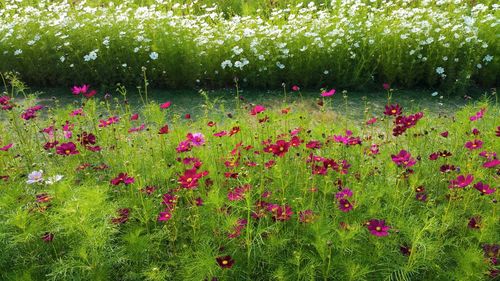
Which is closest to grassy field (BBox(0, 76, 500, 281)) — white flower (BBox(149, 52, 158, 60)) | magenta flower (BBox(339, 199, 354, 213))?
magenta flower (BBox(339, 199, 354, 213))

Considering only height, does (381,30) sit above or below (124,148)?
above

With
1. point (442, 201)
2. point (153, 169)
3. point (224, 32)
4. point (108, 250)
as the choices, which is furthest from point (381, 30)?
point (108, 250)

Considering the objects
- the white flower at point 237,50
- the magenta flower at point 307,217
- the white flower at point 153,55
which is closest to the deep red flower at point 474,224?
the magenta flower at point 307,217

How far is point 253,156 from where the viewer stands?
317 centimetres

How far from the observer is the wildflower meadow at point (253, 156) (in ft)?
7.27

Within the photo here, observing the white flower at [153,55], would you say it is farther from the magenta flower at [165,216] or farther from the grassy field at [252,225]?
the magenta flower at [165,216]

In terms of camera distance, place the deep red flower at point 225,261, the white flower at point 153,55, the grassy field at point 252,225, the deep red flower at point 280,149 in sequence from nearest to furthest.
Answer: the deep red flower at point 225,261
the grassy field at point 252,225
the deep red flower at point 280,149
the white flower at point 153,55

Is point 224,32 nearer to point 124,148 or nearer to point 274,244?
point 124,148

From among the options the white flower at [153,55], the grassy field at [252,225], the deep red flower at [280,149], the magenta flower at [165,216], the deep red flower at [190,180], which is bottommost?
the grassy field at [252,225]

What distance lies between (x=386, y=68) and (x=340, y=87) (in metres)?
0.56

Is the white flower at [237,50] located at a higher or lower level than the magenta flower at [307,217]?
higher

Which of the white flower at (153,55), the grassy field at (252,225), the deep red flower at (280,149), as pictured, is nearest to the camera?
the grassy field at (252,225)

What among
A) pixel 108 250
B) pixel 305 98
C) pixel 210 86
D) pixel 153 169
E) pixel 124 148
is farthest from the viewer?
pixel 210 86

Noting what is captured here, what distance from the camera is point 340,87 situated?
556cm
